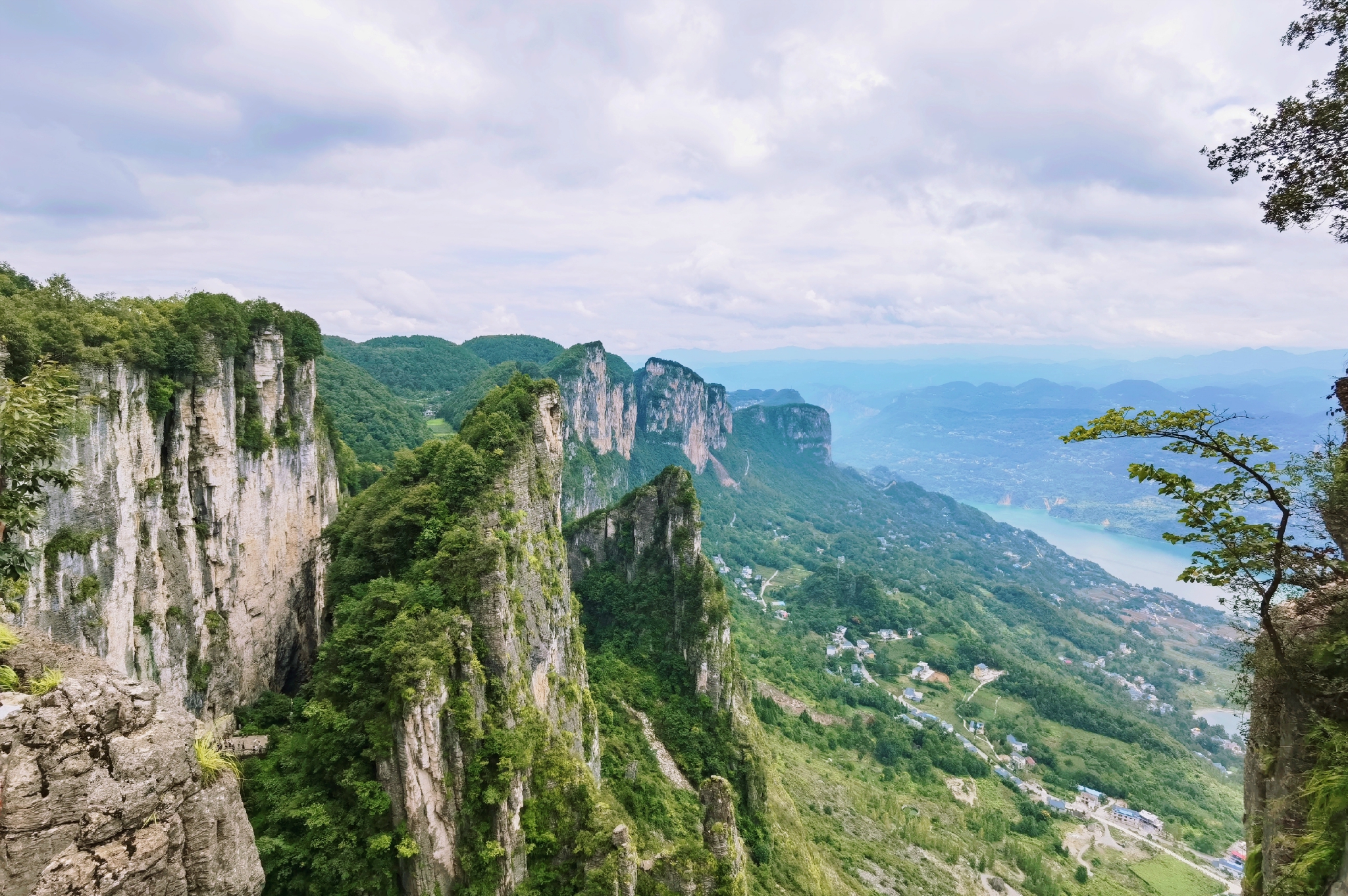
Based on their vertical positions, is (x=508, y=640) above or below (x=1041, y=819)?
above

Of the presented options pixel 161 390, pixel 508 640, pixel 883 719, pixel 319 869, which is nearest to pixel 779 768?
pixel 883 719

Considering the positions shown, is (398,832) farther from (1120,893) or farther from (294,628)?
(1120,893)

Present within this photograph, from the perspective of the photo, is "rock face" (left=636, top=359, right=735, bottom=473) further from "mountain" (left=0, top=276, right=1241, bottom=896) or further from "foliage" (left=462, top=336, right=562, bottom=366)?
"mountain" (left=0, top=276, right=1241, bottom=896)

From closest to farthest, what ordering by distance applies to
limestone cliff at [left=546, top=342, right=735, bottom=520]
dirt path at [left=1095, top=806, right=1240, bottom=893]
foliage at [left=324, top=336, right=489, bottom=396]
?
1. dirt path at [left=1095, top=806, right=1240, bottom=893]
2. limestone cliff at [left=546, top=342, right=735, bottom=520]
3. foliage at [left=324, top=336, right=489, bottom=396]

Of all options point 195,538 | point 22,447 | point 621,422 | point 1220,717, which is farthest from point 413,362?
point 1220,717

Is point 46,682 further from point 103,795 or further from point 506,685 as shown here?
point 506,685

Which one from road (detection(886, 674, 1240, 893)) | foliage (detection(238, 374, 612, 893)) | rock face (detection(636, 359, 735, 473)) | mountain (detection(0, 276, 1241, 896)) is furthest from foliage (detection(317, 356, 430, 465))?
rock face (detection(636, 359, 735, 473))
